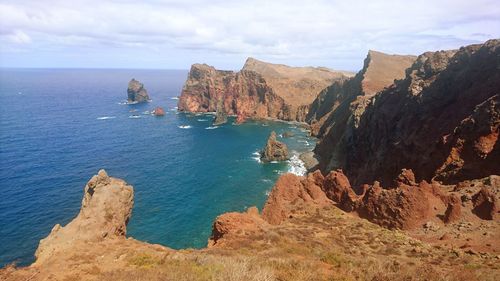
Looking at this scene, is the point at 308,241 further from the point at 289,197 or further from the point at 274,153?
the point at 274,153

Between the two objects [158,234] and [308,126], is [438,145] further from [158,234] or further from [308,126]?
[308,126]

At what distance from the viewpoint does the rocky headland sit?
2320cm

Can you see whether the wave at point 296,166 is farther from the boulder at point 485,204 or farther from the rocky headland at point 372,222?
the boulder at point 485,204

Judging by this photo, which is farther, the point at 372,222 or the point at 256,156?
the point at 256,156

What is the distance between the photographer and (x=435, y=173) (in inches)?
1960

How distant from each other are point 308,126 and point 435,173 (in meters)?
119

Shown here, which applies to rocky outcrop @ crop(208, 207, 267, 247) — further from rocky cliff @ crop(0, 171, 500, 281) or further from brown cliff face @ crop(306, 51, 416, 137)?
brown cliff face @ crop(306, 51, 416, 137)

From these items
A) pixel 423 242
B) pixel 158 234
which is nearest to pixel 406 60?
pixel 158 234

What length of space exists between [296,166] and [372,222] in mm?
66231

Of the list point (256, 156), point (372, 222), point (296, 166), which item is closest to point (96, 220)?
point (372, 222)

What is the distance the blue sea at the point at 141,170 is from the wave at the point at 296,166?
1.83 ft

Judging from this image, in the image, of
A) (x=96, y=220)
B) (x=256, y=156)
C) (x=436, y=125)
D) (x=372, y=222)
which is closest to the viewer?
(x=96, y=220)

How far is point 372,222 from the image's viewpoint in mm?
39406

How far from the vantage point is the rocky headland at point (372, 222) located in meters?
23.2
